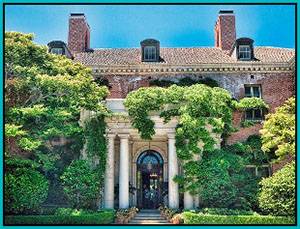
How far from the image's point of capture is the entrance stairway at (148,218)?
2194cm

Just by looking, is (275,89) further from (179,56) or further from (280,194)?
(280,194)

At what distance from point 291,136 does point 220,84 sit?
9.94 meters

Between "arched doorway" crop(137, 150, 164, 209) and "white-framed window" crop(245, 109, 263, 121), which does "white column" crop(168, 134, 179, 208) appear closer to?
"arched doorway" crop(137, 150, 164, 209)

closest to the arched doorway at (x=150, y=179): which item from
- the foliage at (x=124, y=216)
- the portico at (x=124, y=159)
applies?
the portico at (x=124, y=159)

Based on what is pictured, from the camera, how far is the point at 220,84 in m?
30.0

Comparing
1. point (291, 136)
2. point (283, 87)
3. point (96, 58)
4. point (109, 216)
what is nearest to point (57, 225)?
point (109, 216)

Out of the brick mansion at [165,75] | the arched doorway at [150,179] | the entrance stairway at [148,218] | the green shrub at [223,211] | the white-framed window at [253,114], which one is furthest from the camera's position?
the white-framed window at [253,114]

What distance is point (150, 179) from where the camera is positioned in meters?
28.6

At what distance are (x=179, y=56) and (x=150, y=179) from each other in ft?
31.4

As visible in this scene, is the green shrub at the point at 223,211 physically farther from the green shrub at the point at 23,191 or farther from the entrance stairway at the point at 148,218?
the green shrub at the point at 23,191

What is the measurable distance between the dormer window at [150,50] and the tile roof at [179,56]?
0.52m

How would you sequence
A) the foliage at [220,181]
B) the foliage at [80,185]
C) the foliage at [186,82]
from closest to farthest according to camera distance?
the foliage at [80,185], the foliage at [220,181], the foliage at [186,82]

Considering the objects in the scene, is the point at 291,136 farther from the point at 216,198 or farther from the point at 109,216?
the point at 109,216

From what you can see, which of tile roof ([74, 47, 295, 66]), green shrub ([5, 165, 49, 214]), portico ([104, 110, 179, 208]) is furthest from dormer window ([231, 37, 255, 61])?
green shrub ([5, 165, 49, 214])
